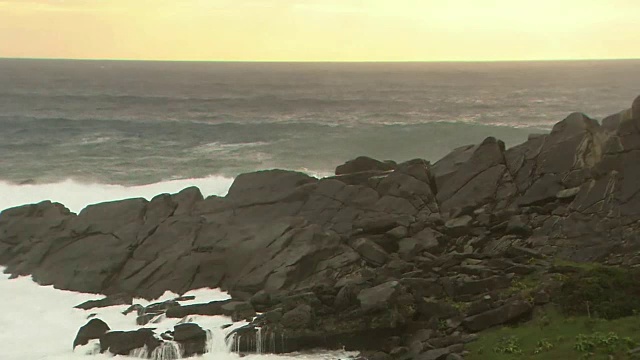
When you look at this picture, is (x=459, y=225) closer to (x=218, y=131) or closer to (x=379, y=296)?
(x=379, y=296)

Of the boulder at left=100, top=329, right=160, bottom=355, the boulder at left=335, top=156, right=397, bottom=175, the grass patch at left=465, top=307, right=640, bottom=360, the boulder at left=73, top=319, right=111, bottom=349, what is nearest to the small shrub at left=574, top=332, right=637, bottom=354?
the grass patch at left=465, top=307, right=640, bottom=360

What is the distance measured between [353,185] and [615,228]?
1336 cm

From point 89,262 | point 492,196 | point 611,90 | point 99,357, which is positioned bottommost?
point 99,357

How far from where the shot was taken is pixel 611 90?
169250mm

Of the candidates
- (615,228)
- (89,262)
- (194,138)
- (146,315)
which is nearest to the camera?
(146,315)

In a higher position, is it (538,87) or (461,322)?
(538,87)

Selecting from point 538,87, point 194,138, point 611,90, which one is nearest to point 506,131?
point 194,138

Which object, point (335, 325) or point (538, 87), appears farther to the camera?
point (538, 87)

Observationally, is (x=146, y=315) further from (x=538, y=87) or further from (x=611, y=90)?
(x=538, y=87)

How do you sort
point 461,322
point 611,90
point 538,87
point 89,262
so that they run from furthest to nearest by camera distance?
point 538,87
point 611,90
point 89,262
point 461,322

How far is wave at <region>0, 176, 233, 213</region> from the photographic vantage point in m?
52.0

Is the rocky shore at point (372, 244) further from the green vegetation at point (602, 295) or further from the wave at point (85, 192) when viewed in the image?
the wave at point (85, 192)

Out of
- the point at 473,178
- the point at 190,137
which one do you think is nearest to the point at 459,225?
the point at 473,178

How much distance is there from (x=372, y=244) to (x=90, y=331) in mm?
12934
